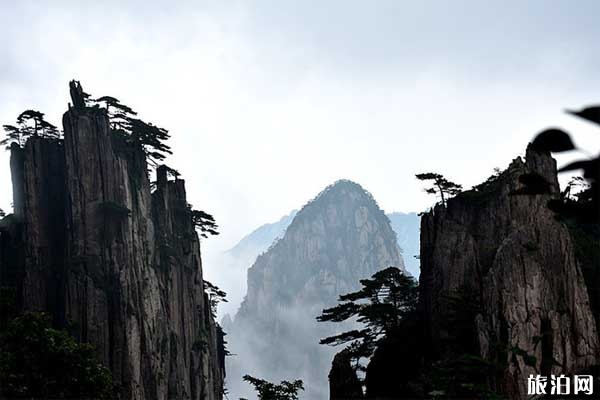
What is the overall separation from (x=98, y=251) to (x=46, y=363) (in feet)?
63.1

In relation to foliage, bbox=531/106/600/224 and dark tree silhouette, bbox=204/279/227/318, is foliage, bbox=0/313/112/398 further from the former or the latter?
dark tree silhouette, bbox=204/279/227/318

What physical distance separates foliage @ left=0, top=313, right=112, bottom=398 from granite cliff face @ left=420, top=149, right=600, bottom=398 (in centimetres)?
1657

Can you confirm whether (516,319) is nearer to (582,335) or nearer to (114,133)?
(582,335)

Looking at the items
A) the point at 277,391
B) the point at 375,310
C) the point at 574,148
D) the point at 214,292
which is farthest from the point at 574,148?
the point at 214,292

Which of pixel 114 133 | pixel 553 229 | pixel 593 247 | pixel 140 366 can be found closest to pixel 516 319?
pixel 553 229

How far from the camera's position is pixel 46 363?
23.0 meters

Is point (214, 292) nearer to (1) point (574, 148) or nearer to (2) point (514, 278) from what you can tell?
(2) point (514, 278)

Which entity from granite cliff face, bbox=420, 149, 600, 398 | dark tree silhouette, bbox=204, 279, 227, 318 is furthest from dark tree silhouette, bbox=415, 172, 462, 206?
dark tree silhouette, bbox=204, 279, 227, 318

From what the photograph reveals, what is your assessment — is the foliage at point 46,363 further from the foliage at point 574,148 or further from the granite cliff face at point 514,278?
the foliage at point 574,148

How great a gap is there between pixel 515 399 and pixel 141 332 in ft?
87.4

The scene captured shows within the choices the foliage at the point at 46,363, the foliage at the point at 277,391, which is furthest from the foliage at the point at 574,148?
the foliage at the point at 277,391

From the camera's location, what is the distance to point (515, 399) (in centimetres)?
2533

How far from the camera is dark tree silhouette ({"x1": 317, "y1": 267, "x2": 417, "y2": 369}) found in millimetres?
41625

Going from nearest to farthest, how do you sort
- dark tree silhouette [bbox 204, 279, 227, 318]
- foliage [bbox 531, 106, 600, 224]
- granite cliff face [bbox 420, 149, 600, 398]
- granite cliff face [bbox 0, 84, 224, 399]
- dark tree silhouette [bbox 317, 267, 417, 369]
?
foliage [bbox 531, 106, 600, 224] < granite cliff face [bbox 420, 149, 600, 398] < granite cliff face [bbox 0, 84, 224, 399] < dark tree silhouette [bbox 317, 267, 417, 369] < dark tree silhouette [bbox 204, 279, 227, 318]
